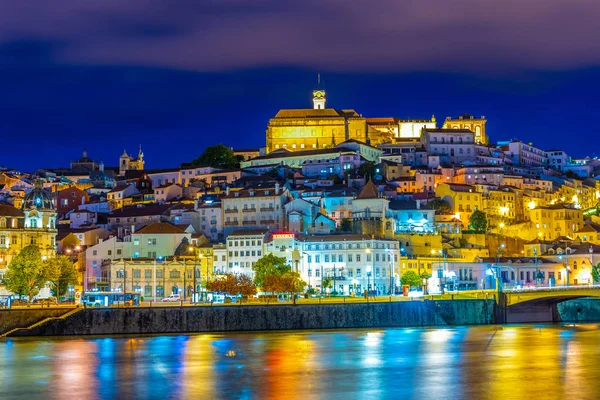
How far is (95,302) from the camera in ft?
255

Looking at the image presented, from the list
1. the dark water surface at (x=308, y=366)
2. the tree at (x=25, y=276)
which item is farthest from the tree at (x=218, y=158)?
the dark water surface at (x=308, y=366)

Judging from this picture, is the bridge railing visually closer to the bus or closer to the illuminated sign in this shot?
the illuminated sign

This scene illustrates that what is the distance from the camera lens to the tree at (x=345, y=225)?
108 m

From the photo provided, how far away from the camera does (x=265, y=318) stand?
242 ft

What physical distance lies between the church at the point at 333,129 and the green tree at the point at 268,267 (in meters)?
67.3

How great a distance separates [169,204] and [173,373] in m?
73.3

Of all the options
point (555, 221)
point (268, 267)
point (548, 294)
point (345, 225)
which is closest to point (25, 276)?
point (268, 267)

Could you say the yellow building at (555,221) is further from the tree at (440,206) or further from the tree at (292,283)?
the tree at (292,283)

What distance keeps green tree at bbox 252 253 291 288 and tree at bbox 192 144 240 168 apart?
54947mm

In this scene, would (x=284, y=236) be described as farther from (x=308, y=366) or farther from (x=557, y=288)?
(x=308, y=366)

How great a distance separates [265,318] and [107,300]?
1320 cm

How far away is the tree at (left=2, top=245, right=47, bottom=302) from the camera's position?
261 ft

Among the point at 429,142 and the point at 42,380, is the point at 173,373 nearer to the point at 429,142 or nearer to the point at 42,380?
the point at 42,380

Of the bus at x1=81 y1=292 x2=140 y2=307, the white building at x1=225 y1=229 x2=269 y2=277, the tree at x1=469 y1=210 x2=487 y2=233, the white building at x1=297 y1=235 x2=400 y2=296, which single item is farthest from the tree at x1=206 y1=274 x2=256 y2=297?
the tree at x1=469 y1=210 x2=487 y2=233
